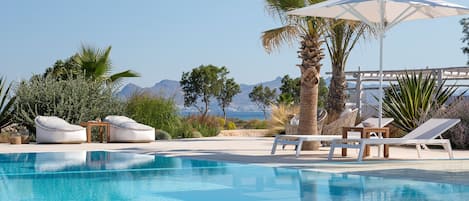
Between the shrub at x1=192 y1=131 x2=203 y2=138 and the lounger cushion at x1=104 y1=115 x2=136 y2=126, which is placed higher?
the lounger cushion at x1=104 y1=115 x2=136 y2=126

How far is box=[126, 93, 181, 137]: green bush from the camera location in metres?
20.7

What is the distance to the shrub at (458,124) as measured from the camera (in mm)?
16453

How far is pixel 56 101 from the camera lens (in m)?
19.2

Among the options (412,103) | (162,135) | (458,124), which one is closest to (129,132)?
(162,135)

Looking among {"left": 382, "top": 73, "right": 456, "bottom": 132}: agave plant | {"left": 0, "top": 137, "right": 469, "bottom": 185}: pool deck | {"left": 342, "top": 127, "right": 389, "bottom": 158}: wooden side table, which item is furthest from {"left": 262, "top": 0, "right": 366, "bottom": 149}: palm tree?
A: {"left": 382, "top": 73, "right": 456, "bottom": 132}: agave plant

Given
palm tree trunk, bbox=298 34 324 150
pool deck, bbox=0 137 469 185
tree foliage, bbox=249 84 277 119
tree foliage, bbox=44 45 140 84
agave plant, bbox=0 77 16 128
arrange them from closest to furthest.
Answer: pool deck, bbox=0 137 469 185 → palm tree trunk, bbox=298 34 324 150 → agave plant, bbox=0 77 16 128 → tree foliage, bbox=44 45 140 84 → tree foliage, bbox=249 84 277 119

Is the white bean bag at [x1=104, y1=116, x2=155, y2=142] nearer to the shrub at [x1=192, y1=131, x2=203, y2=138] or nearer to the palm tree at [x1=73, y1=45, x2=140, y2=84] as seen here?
the shrub at [x1=192, y1=131, x2=203, y2=138]

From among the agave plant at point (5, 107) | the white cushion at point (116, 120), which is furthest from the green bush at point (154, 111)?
the agave plant at point (5, 107)

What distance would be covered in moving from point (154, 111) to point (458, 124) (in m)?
8.31

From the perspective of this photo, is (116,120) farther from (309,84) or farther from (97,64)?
(309,84)

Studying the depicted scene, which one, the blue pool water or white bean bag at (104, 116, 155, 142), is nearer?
the blue pool water

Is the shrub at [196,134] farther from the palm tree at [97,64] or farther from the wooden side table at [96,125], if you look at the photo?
the wooden side table at [96,125]

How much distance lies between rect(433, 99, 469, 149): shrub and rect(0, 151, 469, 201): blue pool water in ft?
23.1

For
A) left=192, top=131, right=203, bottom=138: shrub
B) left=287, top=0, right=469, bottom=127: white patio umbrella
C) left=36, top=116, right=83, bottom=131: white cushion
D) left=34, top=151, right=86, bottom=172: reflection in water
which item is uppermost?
left=287, top=0, right=469, bottom=127: white patio umbrella
